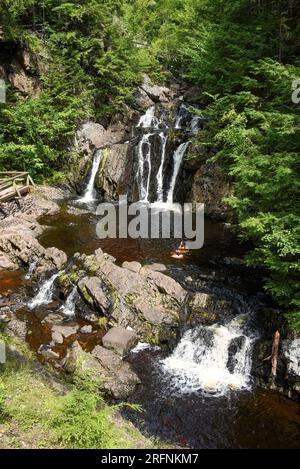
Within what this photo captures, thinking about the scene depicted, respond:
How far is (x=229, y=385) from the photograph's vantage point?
418 inches

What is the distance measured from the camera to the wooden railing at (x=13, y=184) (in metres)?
21.2

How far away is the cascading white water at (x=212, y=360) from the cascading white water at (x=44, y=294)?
17.5 feet

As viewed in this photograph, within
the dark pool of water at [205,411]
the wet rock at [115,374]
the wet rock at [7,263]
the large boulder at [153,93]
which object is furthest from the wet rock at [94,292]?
the large boulder at [153,93]

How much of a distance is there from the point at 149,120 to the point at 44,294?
1966 cm

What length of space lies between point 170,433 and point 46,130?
71.2ft

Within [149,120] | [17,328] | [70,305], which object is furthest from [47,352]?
[149,120]

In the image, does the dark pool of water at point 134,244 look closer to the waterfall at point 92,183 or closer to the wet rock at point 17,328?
the waterfall at point 92,183

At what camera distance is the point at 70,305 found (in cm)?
1378

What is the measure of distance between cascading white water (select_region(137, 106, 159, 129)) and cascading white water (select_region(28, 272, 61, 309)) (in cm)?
1792
